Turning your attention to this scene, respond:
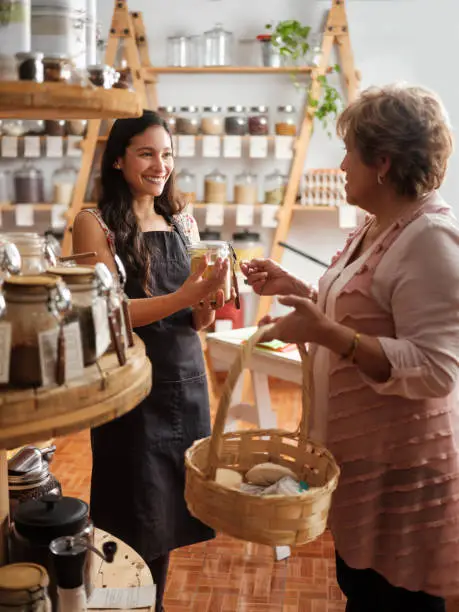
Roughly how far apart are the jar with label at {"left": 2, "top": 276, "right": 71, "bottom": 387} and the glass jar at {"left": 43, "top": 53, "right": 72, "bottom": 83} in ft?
1.07

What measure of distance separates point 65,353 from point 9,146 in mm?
4740

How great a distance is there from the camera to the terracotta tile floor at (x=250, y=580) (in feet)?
9.30

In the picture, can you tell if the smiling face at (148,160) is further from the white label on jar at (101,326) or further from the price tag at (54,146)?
the price tag at (54,146)

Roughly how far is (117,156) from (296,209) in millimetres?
3346

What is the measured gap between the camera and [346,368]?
174 centimetres

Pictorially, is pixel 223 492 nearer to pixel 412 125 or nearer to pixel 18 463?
pixel 18 463

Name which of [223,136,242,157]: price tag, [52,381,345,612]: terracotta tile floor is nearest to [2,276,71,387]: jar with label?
[52,381,345,612]: terracotta tile floor

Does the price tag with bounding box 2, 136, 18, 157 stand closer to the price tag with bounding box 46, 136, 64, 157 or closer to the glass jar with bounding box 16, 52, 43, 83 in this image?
the price tag with bounding box 46, 136, 64, 157

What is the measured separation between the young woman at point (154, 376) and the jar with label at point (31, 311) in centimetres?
113

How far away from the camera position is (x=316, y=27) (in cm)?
569

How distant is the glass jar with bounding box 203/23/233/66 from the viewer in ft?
18.2

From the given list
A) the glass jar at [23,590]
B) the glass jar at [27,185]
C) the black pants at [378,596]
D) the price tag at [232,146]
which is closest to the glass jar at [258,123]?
Result: the price tag at [232,146]

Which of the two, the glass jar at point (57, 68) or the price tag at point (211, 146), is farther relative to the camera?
the price tag at point (211, 146)

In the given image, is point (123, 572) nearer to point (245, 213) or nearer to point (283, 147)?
point (245, 213)
